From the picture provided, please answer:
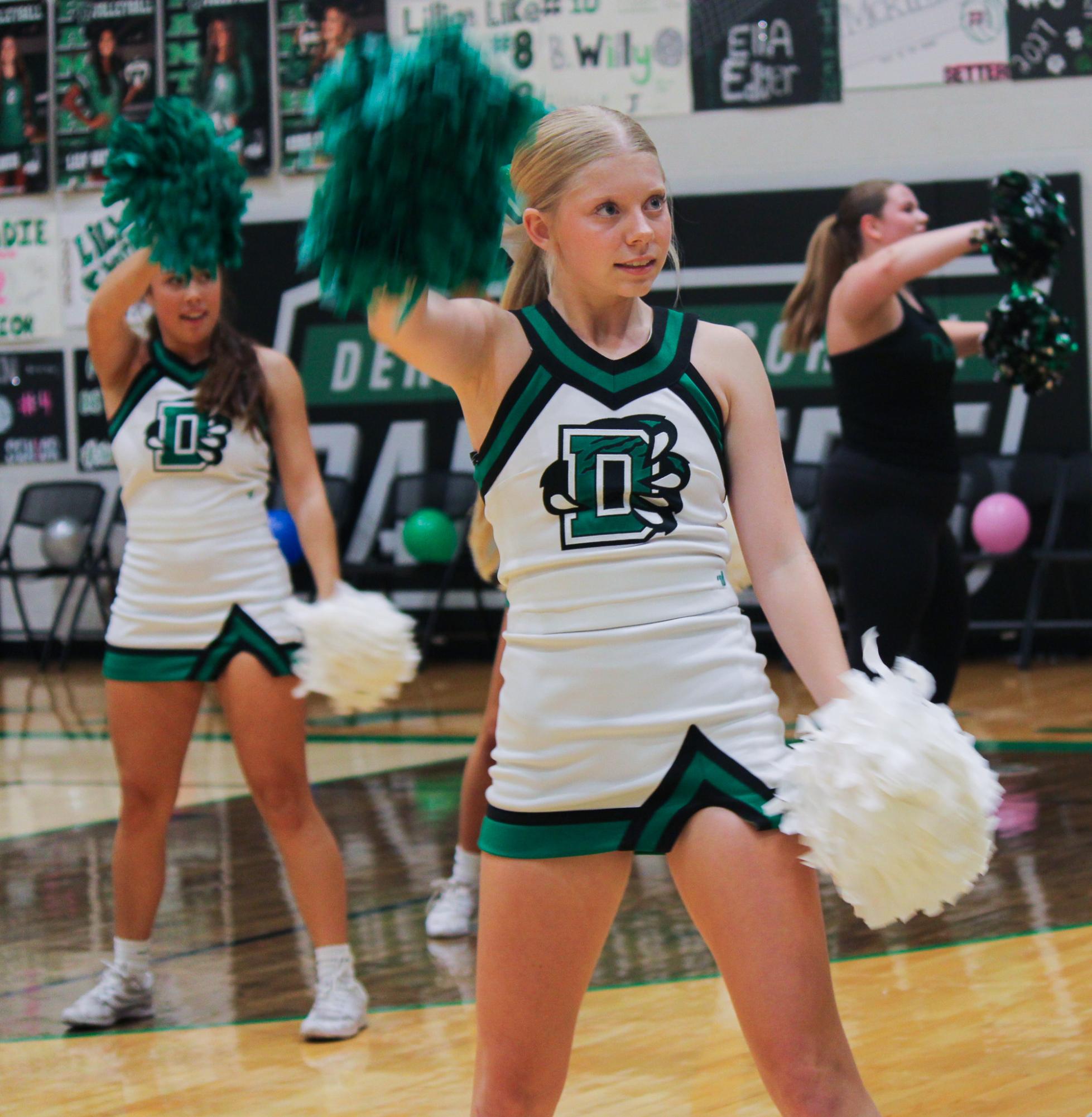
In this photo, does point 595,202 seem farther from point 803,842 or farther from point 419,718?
point 419,718

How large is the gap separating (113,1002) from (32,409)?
7.90m

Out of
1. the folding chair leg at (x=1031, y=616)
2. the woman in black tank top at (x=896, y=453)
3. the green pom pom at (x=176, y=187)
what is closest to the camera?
the green pom pom at (x=176, y=187)

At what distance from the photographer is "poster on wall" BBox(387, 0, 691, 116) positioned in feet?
31.0

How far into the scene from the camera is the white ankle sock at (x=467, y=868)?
417 cm

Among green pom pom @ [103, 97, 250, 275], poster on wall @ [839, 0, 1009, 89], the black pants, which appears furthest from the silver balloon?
green pom pom @ [103, 97, 250, 275]

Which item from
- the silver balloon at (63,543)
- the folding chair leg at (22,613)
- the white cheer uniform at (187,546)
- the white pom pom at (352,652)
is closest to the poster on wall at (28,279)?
the silver balloon at (63,543)

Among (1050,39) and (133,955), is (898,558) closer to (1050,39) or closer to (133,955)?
(133,955)

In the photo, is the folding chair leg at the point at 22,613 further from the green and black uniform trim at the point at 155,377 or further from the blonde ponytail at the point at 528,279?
the blonde ponytail at the point at 528,279

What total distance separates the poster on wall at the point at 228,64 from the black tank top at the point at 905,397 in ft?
21.8

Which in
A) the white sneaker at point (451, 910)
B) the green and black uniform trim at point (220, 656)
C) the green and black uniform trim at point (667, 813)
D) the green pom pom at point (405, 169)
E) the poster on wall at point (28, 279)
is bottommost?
the white sneaker at point (451, 910)

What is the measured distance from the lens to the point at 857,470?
4.33 meters

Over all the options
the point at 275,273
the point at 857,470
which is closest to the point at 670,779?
the point at 857,470

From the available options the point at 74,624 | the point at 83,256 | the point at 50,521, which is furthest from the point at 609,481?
the point at 83,256

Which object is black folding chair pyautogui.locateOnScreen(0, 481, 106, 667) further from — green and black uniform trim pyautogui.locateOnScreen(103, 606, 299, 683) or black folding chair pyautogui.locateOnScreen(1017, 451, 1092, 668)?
green and black uniform trim pyautogui.locateOnScreen(103, 606, 299, 683)
